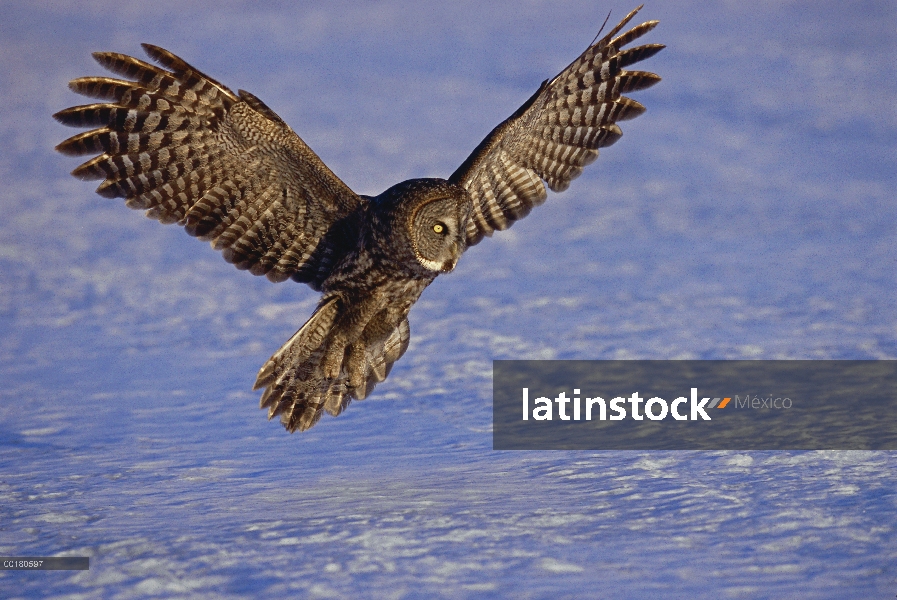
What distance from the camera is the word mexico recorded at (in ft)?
20.8

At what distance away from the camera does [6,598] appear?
4375 mm

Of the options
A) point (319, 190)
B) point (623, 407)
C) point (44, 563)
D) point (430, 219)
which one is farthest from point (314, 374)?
point (44, 563)

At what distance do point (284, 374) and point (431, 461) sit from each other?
0.84m

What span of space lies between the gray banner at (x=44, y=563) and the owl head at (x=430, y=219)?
1.96 m

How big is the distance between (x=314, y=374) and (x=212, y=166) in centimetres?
113

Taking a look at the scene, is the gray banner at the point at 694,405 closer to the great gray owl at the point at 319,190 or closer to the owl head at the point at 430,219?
the great gray owl at the point at 319,190

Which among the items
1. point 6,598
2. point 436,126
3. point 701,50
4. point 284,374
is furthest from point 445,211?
point 701,50

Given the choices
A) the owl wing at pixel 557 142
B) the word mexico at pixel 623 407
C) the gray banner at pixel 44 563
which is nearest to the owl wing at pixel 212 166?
the owl wing at pixel 557 142

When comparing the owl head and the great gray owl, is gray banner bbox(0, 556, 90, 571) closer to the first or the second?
the great gray owl

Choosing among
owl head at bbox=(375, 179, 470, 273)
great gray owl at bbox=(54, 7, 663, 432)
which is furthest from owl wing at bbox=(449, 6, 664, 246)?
owl head at bbox=(375, 179, 470, 273)

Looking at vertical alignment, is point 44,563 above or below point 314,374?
below

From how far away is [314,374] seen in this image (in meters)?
6.05

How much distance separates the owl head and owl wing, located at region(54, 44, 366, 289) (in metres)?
0.42

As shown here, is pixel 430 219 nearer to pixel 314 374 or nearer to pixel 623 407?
pixel 314 374
